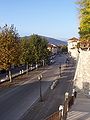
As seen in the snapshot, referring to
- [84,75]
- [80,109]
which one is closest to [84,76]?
[84,75]

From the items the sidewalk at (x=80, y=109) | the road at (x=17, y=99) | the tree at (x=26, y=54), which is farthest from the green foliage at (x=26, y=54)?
the sidewalk at (x=80, y=109)

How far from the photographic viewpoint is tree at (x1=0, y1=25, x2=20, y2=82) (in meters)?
55.2

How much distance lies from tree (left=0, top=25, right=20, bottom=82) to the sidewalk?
18.7m

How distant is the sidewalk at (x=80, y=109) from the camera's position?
2657 cm

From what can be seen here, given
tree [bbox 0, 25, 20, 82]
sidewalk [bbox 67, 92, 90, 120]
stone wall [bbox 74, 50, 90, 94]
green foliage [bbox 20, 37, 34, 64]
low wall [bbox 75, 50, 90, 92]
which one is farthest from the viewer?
green foliage [bbox 20, 37, 34, 64]

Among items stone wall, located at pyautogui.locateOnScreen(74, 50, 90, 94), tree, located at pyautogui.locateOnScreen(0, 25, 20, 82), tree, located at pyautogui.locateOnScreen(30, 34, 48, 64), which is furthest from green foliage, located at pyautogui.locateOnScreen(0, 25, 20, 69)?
tree, located at pyautogui.locateOnScreen(30, 34, 48, 64)

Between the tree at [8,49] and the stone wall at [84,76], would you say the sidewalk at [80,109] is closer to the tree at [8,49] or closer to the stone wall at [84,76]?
the stone wall at [84,76]

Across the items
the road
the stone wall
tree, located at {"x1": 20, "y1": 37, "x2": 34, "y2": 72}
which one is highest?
tree, located at {"x1": 20, "y1": 37, "x2": 34, "y2": 72}

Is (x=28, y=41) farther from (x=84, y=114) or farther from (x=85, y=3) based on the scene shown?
(x=84, y=114)

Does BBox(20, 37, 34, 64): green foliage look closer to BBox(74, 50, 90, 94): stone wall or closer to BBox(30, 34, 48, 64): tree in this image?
BBox(30, 34, 48, 64): tree

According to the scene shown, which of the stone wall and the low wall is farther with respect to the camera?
the low wall

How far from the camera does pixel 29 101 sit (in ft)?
124

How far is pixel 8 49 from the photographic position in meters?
55.7

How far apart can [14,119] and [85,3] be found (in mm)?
28695
